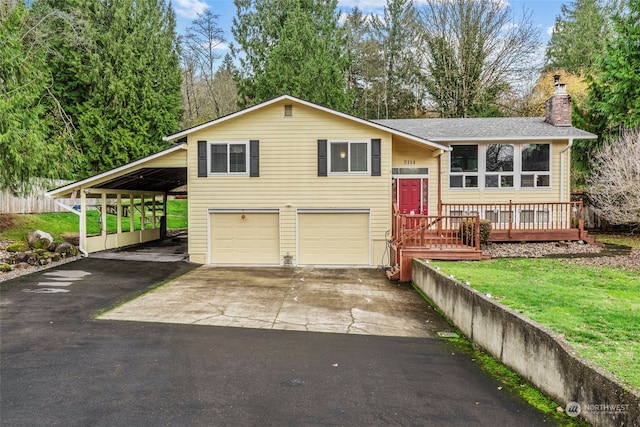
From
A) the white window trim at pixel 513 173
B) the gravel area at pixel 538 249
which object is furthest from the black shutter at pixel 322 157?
the gravel area at pixel 538 249

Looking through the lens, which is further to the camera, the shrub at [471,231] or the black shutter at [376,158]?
the black shutter at [376,158]

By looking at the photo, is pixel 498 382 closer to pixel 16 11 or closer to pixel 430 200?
pixel 430 200

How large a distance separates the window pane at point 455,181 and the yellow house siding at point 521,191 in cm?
16

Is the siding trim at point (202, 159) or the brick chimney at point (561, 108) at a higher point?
the brick chimney at point (561, 108)

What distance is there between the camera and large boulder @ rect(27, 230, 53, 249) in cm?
1359

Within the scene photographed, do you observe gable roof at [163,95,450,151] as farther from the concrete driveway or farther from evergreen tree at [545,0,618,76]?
evergreen tree at [545,0,618,76]

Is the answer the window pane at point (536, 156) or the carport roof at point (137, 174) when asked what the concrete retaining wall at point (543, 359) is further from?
the carport roof at point (137, 174)

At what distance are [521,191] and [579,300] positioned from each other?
990 centimetres

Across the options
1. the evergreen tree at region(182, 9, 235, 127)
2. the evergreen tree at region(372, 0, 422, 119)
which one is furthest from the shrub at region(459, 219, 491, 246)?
the evergreen tree at region(182, 9, 235, 127)

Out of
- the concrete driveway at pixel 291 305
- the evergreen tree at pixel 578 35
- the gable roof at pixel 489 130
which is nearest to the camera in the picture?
the concrete driveway at pixel 291 305

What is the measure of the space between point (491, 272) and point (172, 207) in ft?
91.5

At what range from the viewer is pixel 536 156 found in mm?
15133

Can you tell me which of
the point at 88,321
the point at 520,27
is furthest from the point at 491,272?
the point at 520,27

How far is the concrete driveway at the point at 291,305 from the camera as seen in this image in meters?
7.04
